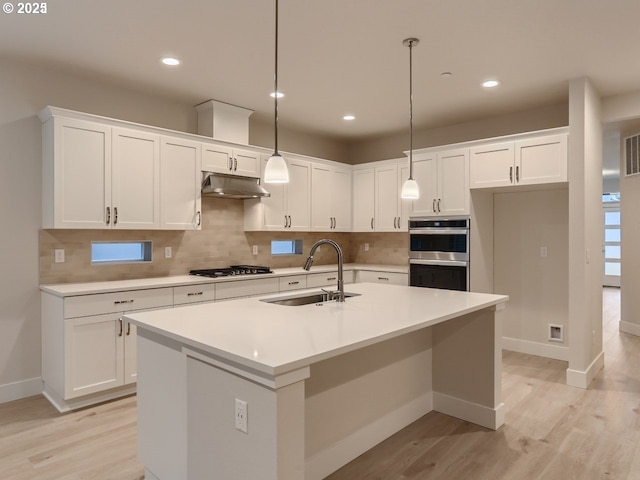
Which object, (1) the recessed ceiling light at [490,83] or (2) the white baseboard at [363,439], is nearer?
(2) the white baseboard at [363,439]

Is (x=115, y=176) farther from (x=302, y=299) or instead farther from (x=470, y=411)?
(x=470, y=411)

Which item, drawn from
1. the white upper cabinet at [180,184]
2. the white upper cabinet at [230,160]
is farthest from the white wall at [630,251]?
the white upper cabinet at [180,184]

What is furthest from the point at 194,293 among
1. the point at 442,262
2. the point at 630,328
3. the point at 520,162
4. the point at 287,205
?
the point at 630,328

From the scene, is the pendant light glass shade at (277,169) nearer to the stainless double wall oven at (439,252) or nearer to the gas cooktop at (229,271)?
the gas cooktop at (229,271)

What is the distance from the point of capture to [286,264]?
18.4ft

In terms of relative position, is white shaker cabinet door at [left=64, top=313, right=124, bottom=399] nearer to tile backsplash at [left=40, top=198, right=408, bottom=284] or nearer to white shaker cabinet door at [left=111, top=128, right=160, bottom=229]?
tile backsplash at [left=40, top=198, right=408, bottom=284]

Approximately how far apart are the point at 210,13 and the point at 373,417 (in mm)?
2750

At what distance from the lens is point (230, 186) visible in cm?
439

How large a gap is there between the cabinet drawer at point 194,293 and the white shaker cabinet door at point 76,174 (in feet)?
2.70

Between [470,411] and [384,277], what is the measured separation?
248cm

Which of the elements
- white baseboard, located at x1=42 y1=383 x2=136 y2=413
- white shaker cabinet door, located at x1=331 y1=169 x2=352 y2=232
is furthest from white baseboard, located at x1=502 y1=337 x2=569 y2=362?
white baseboard, located at x1=42 y1=383 x2=136 y2=413

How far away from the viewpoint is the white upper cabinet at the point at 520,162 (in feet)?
13.3

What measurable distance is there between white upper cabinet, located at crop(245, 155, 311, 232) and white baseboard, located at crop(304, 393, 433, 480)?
2629 millimetres

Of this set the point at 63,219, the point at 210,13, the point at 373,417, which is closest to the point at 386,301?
the point at 373,417
